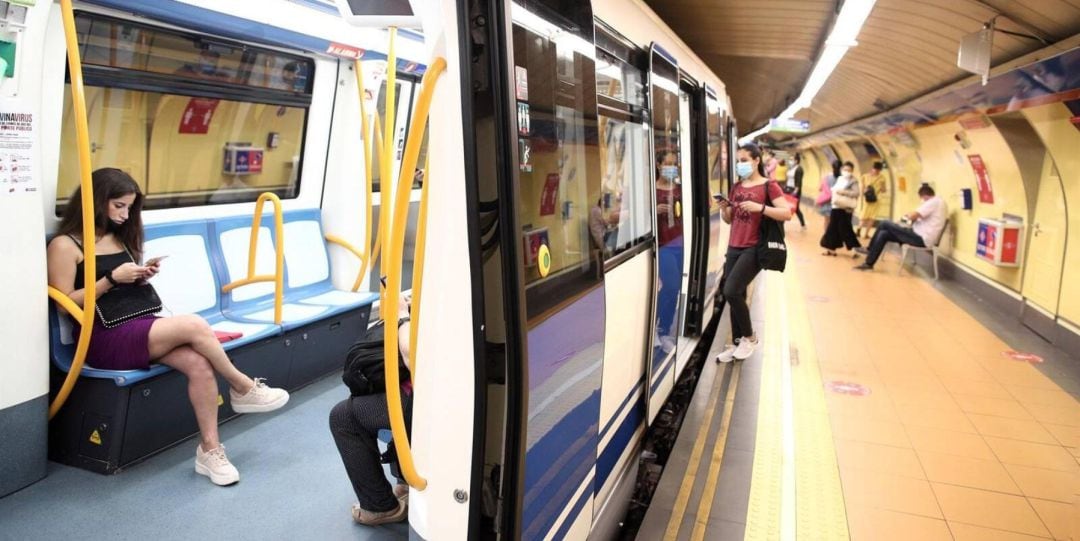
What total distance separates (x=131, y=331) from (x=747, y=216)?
4.52 m

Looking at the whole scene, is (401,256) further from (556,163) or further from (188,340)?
(188,340)

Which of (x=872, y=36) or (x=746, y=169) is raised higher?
(x=872, y=36)

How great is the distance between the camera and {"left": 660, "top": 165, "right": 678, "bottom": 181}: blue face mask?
14.0 ft

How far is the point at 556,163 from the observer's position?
2318mm

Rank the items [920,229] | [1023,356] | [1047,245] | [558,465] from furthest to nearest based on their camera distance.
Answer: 1. [920,229]
2. [1047,245]
3. [1023,356]
4. [558,465]

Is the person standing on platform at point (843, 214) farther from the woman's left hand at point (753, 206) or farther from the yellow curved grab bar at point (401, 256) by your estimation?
the yellow curved grab bar at point (401, 256)

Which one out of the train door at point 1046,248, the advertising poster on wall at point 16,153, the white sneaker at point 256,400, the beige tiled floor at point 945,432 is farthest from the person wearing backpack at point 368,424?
the train door at point 1046,248

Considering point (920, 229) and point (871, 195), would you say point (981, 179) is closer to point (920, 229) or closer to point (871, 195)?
point (920, 229)

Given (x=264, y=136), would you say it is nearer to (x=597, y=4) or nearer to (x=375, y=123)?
(x=375, y=123)

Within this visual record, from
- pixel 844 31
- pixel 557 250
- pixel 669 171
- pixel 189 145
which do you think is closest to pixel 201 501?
pixel 557 250

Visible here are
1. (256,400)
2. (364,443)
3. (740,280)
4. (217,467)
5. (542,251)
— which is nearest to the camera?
(542,251)

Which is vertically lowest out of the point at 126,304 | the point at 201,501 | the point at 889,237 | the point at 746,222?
the point at 201,501

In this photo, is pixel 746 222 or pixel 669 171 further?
pixel 746 222

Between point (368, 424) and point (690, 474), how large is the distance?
1.99m
